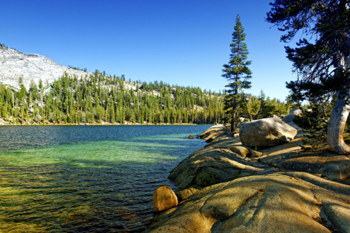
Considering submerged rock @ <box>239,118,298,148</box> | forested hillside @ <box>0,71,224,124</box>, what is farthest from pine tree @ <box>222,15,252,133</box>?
forested hillside @ <box>0,71,224,124</box>

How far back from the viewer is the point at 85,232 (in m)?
6.99

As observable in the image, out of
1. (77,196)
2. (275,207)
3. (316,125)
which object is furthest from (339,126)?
(77,196)

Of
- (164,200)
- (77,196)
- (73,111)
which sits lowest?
(77,196)

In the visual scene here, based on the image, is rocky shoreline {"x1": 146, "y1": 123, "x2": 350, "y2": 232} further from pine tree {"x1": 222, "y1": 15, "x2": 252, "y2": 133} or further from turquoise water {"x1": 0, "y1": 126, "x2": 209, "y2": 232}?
pine tree {"x1": 222, "y1": 15, "x2": 252, "y2": 133}

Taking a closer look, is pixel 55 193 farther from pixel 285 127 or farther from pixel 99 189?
pixel 285 127

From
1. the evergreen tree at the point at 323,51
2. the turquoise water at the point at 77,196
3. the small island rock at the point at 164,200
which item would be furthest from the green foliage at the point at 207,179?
the evergreen tree at the point at 323,51

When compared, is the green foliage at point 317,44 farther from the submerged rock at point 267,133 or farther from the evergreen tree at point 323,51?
the submerged rock at point 267,133

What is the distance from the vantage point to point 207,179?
9.55 m

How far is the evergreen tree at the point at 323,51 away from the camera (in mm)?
8430

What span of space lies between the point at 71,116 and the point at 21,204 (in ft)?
473

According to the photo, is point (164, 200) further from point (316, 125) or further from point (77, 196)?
point (316, 125)

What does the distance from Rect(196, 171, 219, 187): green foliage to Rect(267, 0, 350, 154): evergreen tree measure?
5427 mm

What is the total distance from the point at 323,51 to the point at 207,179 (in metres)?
7.85

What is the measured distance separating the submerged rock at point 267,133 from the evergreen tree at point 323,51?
530 cm
